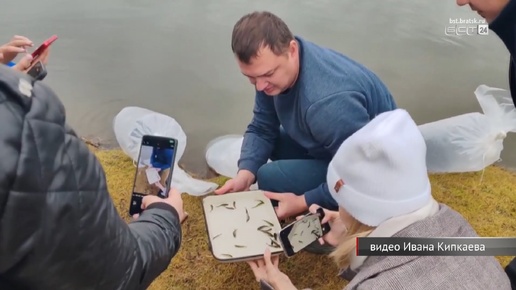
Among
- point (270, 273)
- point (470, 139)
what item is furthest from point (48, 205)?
point (470, 139)

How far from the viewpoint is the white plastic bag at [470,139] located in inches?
70.4

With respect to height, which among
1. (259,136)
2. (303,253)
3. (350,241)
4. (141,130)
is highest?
(350,241)

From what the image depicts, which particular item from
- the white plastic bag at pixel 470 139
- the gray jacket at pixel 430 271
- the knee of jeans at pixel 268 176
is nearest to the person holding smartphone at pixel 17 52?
the knee of jeans at pixel 268 176

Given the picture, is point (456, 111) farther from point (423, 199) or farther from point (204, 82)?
point (423, 199)

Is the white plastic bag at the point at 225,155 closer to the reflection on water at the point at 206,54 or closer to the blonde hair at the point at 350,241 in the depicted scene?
the reflection on water at the point at 206,54

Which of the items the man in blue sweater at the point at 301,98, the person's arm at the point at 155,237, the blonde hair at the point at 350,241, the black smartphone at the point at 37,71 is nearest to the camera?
the person's arm at the point at 155,237

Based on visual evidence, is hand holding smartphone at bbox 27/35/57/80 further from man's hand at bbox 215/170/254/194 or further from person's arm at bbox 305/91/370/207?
person's arm at bbox 305/91/370/207

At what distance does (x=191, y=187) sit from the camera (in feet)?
5.70

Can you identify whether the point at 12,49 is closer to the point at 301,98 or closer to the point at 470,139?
the point at 301,98

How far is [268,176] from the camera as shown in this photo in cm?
150

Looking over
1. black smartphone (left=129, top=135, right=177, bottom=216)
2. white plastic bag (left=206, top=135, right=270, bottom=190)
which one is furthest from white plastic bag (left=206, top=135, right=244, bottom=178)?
black smartphone (left=129, top=135, right=177, bottom=216)

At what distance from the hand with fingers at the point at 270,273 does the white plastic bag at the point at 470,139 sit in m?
0.87

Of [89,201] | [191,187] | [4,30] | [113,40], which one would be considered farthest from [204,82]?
[89,201]

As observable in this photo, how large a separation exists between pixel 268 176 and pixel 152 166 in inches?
14.2
